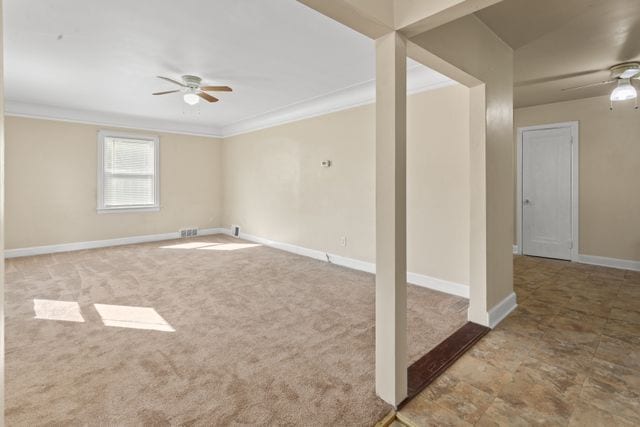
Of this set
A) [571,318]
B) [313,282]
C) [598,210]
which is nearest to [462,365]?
[571,318]

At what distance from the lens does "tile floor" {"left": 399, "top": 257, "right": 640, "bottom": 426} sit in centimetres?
177

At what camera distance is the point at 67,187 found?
19.0 ft

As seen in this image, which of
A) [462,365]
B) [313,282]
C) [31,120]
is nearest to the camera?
[462,365]

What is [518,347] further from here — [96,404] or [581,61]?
[581,61]

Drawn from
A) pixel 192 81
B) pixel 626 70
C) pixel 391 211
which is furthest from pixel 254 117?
pixel 626 70

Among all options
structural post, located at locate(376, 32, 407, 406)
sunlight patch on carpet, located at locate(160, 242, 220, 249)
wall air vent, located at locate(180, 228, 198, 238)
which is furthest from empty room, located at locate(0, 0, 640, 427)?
wall air vent, located at locate(180, 228, 198, 238)

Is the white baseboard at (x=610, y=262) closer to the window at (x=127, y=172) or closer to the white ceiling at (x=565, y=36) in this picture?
the white ceiling at (x=565, y=36)

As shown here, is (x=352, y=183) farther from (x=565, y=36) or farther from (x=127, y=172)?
(x=127, y=172)

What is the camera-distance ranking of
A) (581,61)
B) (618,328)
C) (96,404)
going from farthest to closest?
(581,61)
(618,328)
(96,404)

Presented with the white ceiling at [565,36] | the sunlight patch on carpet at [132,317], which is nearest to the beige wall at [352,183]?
the white ceiling at [565,36]

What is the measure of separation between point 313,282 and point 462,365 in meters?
2.13

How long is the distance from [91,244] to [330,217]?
455 cm

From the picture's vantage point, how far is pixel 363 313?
3.10m

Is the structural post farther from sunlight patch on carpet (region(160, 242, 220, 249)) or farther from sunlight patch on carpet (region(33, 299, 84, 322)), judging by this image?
sunlight patch on carpet (region(160, 242, 220, 249))
